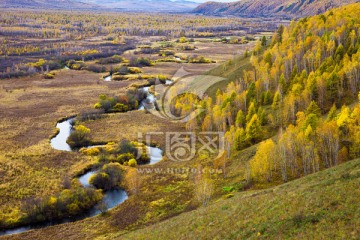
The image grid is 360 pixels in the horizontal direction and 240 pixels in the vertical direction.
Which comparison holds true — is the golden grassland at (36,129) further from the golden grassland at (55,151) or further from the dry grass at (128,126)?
the dry grass at (128,126)

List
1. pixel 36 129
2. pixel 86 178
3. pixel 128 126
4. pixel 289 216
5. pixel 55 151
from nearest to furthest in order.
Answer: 1. pixel 289 216
2. pixel 86 178
3. pixel 55 151
4. pixel 36 129
5. pixel 128 126

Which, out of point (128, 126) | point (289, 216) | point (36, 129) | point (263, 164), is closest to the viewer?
point (289, 216)

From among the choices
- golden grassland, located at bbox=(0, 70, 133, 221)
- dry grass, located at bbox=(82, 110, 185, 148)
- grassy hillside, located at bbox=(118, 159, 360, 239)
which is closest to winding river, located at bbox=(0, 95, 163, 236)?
golden grassland, located at bbox=(0, 70, 133, 221)

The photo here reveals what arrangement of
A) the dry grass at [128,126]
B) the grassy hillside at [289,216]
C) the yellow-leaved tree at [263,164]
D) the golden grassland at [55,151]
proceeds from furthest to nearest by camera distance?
the dry grass at [128,126]
the yellow-leaved tree at [263,164]
the golden grassland at [55,151]
the grassy hillside at [289,216]

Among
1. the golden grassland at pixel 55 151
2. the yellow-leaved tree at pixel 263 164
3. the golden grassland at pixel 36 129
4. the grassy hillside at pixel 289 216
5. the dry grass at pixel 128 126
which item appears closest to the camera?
the grassy hillside at pixel 289 216

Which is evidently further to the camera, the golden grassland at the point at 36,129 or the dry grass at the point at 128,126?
the dry grass at the point at 128,126

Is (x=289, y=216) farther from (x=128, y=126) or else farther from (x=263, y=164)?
(x=128, y=126)

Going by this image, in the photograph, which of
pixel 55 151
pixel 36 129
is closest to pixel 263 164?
pixel 55 151

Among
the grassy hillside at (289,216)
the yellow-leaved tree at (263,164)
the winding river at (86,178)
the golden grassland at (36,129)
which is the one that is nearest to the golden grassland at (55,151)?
the golden grassland at (36,129)
